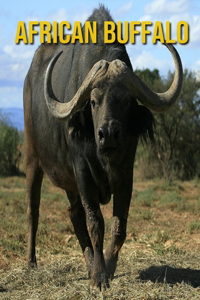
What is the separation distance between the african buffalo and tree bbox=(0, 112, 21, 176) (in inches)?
473

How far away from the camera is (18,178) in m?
16.7

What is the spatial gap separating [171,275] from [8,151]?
13.3 metres

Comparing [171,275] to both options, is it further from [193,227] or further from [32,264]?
[193,227]

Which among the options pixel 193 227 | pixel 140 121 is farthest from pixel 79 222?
pixel 193 227

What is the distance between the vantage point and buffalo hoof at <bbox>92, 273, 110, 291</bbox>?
15.4 feet

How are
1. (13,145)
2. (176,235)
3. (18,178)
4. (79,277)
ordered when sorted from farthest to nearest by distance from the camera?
(13,145)
(18,178)
(176,235)
(79,277)

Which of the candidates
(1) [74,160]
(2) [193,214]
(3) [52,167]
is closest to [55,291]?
(1) [74,160]

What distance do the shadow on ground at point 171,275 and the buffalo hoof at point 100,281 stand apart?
1.76ft

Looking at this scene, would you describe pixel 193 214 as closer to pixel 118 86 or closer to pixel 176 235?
pixel 176 235

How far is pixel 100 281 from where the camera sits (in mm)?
4738

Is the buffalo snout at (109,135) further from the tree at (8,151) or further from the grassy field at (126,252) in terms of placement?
the tree at (8,151)

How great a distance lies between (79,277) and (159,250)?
1821 mm

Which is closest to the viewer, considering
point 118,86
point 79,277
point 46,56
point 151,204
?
point 118,86

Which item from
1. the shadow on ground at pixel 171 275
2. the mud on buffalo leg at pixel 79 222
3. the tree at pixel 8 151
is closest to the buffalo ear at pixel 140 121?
the shadow on ground at pixel 171 275
